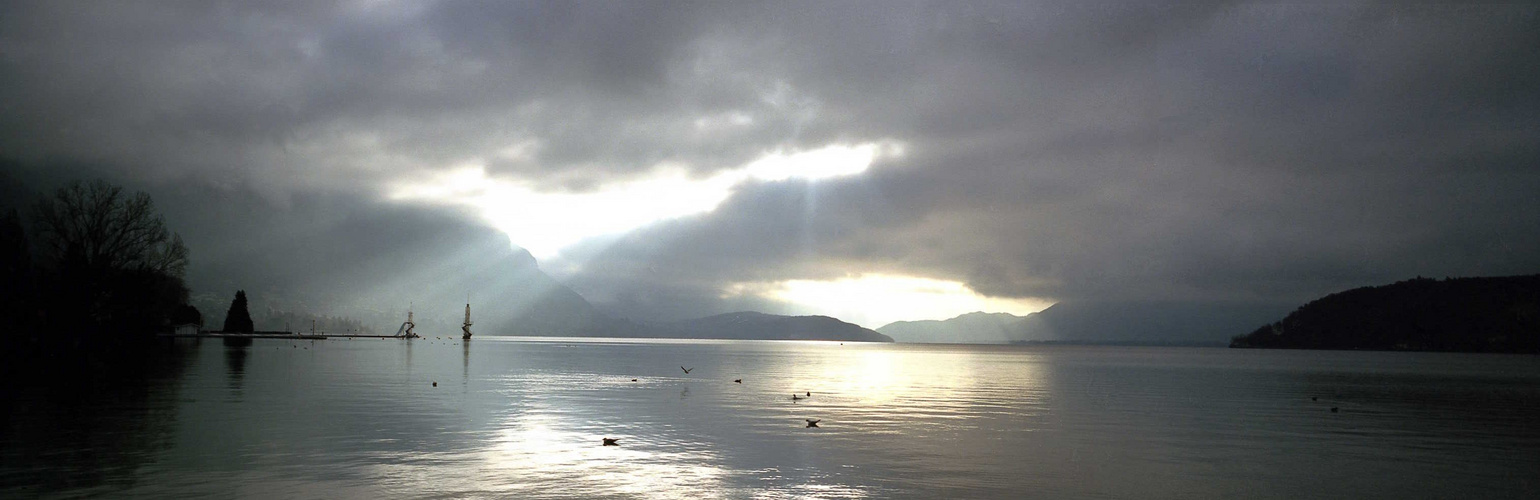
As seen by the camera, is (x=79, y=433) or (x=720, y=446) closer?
(x=79, y=433)

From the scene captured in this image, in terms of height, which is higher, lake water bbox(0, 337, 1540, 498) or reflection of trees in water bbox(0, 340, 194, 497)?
reflection of trees in water bbox(0, 340, 194, 497)

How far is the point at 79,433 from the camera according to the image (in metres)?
26.6

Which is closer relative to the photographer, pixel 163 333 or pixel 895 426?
pixel 895 426

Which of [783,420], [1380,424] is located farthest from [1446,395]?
[783,420]

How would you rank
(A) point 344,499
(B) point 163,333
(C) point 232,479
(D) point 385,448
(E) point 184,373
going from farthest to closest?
(B) point 163,333 → (E) point 184,373 → (D) point 385,448 → (C) point 232,479 → (A) point 344,499

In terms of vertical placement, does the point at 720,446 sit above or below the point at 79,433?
below

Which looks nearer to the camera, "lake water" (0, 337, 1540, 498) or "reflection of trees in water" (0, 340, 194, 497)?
"reflection of trees in water" (0, 340, 194, 497)

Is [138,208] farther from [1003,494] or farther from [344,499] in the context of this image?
[1003,494]

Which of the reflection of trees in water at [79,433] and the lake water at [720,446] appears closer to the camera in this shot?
the reflection of trees in water at [79,433]

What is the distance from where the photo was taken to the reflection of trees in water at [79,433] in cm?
1939

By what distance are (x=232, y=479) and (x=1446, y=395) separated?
249ft

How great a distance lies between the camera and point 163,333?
194625mm

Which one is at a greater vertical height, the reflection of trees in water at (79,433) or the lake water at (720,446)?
the reflection of trees in water at (79,433)

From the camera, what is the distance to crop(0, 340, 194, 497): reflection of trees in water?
1939 cm
